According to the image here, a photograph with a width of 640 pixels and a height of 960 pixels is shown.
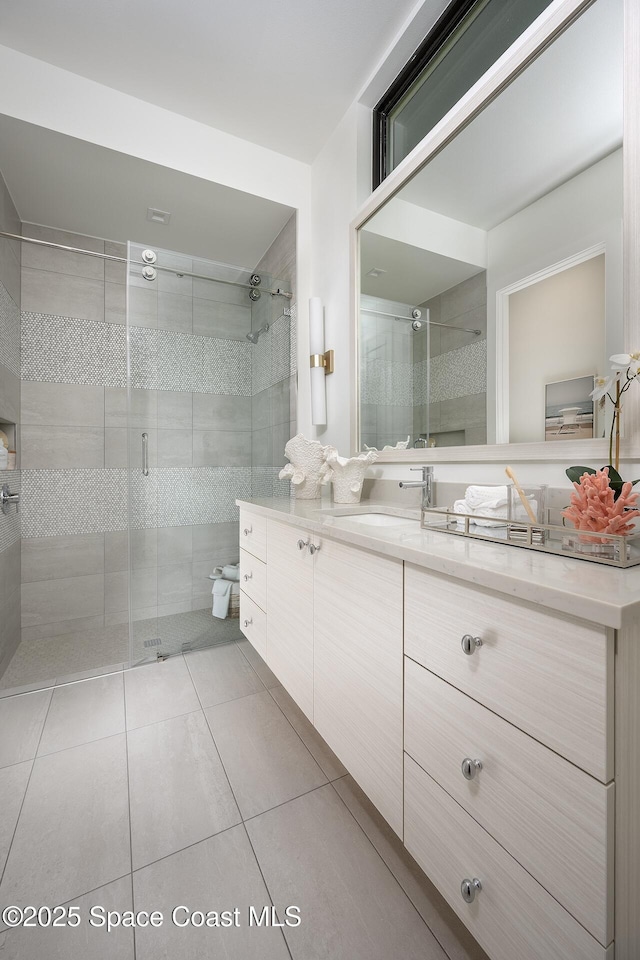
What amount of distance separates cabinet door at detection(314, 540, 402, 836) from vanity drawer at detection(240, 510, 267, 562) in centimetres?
48

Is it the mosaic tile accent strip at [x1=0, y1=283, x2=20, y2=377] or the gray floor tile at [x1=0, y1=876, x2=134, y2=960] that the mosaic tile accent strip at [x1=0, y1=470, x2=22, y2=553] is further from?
the gray floor tile at [x1=0, y1=876, x2=134, y2=960]

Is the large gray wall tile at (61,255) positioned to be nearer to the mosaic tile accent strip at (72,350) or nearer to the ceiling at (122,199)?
the ceiling at (122,199)

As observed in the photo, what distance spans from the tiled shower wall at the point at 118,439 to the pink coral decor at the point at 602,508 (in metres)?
1.75

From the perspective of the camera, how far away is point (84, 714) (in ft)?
5.31

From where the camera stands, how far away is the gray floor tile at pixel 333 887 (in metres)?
0.83

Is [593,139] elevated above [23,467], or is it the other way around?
[593,139]

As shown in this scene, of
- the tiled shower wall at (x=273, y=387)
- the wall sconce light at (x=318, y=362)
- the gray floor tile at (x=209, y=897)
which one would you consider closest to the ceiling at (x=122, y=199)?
the tiled shower wall at (x=273, y=387)

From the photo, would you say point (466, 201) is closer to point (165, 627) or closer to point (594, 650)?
point (594, 650)

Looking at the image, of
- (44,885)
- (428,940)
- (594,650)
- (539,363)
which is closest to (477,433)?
(539,363)

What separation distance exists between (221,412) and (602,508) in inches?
72.4

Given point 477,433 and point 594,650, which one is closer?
point 594,650

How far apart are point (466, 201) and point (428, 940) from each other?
6.02 ft

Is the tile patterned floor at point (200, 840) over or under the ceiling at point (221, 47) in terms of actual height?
under

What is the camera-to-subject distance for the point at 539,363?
A: 1.03 meters
